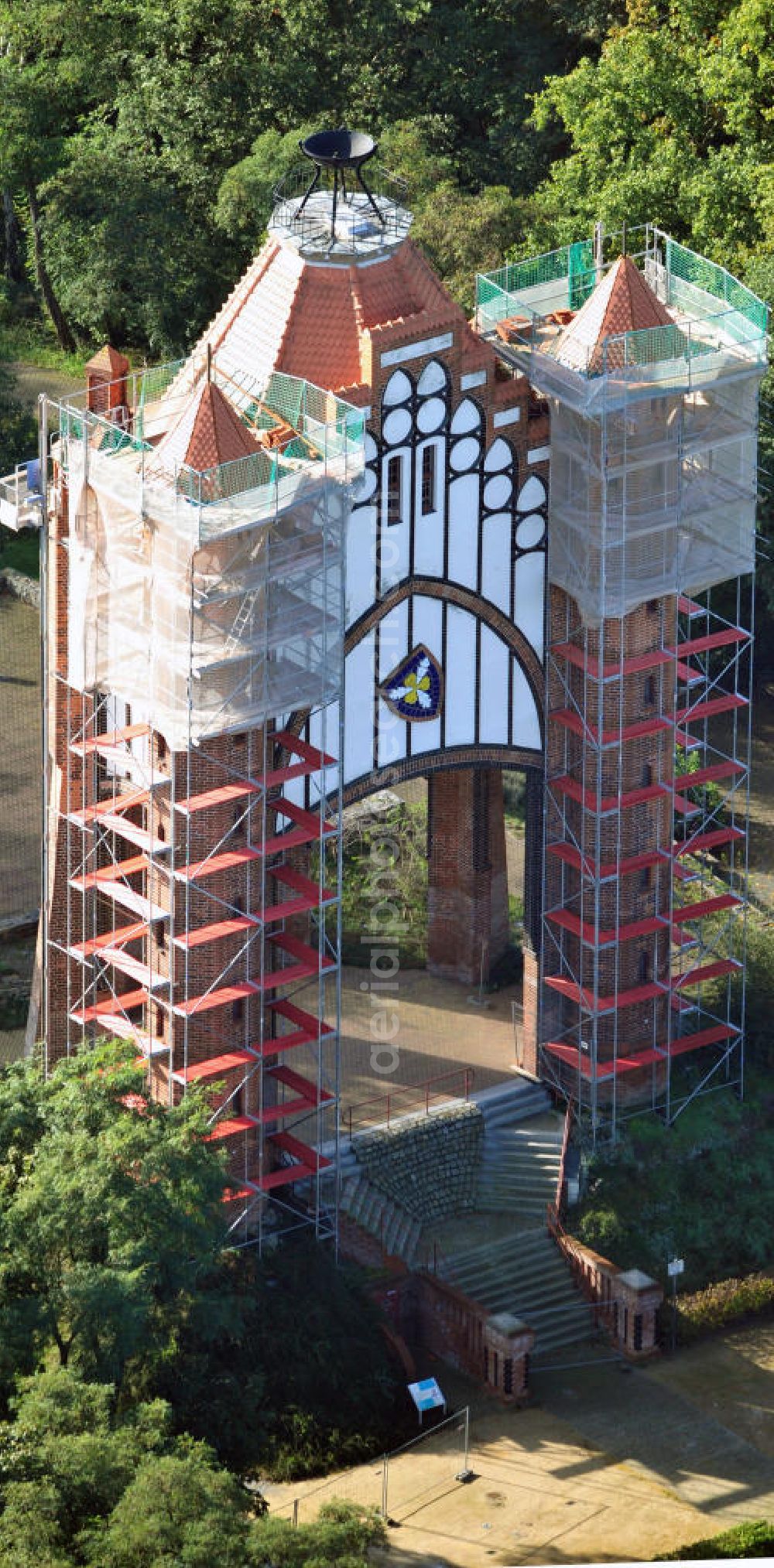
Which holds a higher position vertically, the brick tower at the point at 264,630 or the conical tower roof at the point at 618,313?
the conical tower roof at the point at 618,313

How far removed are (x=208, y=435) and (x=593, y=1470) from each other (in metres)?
21.7

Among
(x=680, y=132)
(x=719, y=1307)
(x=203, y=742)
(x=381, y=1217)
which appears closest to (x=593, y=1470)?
(x=719, y=1307)

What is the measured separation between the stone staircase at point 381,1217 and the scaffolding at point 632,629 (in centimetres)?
507

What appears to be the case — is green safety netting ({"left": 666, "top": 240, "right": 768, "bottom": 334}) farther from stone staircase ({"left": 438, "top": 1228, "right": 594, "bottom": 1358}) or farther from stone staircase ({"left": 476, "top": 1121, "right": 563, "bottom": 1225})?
stone staircase ({"left": 438, "top": 1228, "right": 594, "bottom": 1358})

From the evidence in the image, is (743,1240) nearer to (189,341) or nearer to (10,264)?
(189,341)

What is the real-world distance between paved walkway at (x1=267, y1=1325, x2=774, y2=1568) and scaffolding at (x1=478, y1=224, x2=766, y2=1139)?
6.87 m

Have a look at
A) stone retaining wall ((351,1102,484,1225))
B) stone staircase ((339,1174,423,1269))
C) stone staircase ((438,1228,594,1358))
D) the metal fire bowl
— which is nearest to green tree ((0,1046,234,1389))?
stone staircase ((339,1174,423,1269))

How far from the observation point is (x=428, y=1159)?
71.9 m

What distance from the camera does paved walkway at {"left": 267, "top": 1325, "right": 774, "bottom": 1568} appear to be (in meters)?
63.6

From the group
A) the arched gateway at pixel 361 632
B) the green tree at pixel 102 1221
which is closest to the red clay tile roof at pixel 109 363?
the arched gateway at pixel 361 632

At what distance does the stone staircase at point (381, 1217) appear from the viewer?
230 feet

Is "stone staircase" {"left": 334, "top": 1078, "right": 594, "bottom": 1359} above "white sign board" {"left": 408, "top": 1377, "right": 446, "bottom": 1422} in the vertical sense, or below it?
above

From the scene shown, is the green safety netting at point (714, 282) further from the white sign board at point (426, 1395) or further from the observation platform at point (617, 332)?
the white sign board at point (426, 1395)

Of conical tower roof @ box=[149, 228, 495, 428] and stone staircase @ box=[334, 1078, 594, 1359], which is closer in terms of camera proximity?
conical tower roof @ box=[149, 228, 495, 428]
